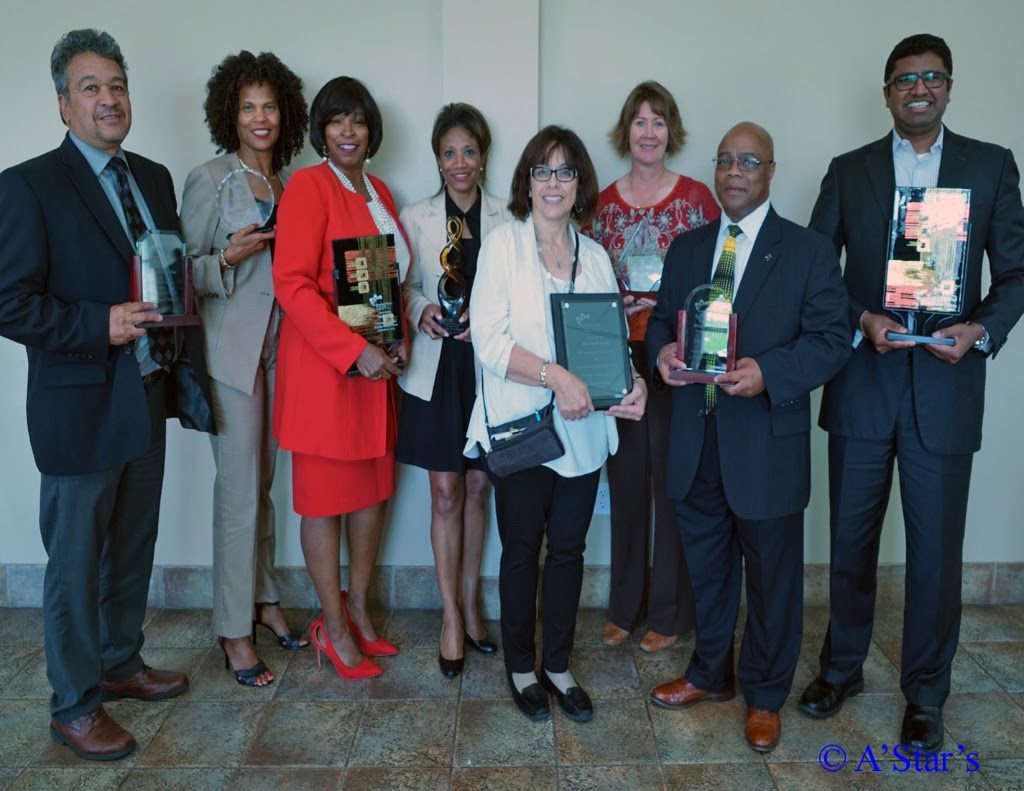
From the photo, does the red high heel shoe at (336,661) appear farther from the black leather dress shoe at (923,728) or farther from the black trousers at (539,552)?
the black leather dress shoe at (923,728)

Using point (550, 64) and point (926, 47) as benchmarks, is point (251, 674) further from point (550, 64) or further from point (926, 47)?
point (926, 47)

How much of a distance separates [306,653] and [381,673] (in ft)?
1.14

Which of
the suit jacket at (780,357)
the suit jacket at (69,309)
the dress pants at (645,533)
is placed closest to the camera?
the suit jacket at (69,309)

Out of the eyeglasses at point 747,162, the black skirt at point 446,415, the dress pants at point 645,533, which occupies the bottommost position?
the dress pants at point 645,533

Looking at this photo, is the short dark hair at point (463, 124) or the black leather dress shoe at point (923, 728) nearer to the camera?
the black leather dress shoe at point (923, 728)

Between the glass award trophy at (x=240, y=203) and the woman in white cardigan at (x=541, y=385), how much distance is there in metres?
0.81

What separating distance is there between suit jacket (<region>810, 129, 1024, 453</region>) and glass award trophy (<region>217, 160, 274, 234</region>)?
Answer: 1.82m

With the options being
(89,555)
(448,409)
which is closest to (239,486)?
(89,555)

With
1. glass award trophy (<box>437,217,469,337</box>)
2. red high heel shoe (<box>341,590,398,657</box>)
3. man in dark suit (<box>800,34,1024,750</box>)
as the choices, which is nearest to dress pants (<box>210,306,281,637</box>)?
red high heel shoe (<box>341,590,398,657</box>)

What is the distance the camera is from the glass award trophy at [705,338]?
2420mm

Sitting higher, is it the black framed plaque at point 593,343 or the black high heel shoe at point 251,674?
the black framed plaque at point 593,343

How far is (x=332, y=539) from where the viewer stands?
9.95ft

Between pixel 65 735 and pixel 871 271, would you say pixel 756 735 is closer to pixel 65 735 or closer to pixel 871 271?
pixel 871 271

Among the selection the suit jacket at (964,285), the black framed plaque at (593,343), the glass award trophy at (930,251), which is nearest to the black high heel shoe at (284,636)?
the black framed plaque at (593,343)
